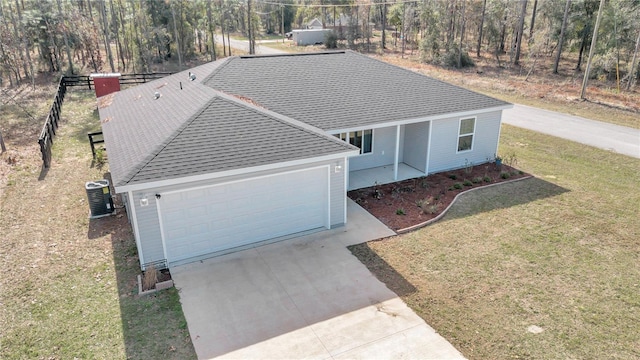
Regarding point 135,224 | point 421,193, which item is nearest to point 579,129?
point 421,193

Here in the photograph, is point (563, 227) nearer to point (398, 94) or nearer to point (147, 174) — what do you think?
point (398, 94)

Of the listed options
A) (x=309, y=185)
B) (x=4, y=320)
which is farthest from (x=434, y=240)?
(x=4, y=320)

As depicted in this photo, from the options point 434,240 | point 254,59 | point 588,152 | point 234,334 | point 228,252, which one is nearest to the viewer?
point 234,334

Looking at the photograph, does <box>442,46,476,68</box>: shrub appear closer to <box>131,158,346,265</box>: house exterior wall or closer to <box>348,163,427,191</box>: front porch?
<box>348,163,427,191</box>: front porch

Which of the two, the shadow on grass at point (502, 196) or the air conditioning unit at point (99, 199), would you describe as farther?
the shadow on grass at point (502, 196)

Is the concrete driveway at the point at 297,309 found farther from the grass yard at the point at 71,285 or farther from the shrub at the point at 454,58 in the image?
the shrub at the point at 454,58

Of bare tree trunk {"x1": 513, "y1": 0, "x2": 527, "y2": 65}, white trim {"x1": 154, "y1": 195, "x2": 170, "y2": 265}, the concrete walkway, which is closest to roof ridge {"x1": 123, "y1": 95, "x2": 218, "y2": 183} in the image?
white trim {"x1": 154, "y1": 195, "x2": 170, "y2": 265}

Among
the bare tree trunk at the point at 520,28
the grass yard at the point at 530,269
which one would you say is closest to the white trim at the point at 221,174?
the grass yard at the point at 530,269

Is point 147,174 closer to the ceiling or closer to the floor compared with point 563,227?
closer to the ceiling
